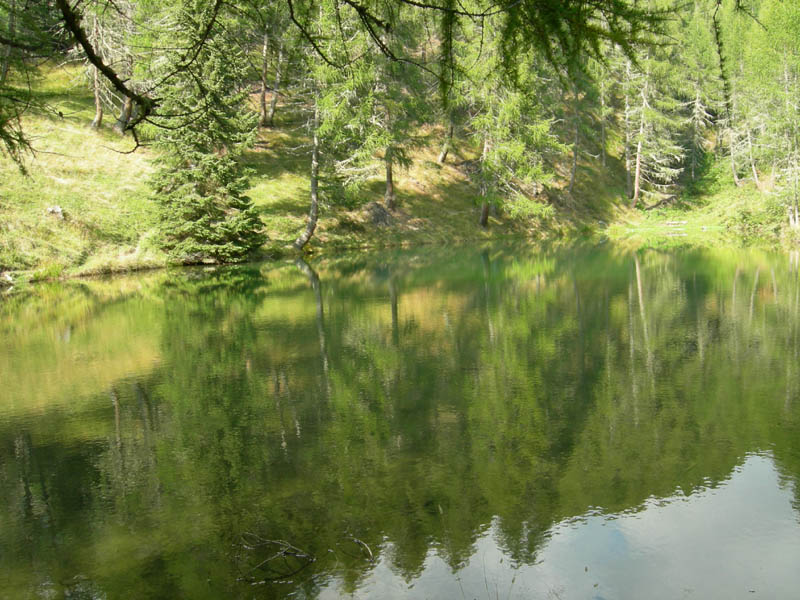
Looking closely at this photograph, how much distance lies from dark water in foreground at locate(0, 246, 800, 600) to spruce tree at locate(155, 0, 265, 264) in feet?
34.3

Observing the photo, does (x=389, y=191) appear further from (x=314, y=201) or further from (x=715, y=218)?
(x=715, y=218)

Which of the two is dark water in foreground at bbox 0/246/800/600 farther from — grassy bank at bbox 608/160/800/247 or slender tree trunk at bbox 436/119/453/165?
slender tree trunk at bbox 436/119/453/165

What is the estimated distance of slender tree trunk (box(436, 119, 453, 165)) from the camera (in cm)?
3729

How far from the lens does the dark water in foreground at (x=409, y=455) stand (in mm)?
4961

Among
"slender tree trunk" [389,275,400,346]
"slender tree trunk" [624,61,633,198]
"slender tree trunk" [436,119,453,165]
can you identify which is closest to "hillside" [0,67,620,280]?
"slender tree trunk" [436,119,453,165]

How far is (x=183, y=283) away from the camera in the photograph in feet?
69.8

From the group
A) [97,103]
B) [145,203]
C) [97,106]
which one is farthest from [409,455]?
[97,103]

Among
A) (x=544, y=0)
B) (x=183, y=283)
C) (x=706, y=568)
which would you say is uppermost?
(x=544, y=0)

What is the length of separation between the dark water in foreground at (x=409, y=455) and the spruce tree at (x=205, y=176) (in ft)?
34.3

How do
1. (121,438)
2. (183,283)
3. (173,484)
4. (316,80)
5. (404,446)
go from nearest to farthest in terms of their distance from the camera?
(173,484) < (404,446) < (121,438) < (183,283) < (316,80)

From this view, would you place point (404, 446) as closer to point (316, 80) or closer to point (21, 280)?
point (21, 280)

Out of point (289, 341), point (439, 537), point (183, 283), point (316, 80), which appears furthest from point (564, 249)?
point (439, 537)

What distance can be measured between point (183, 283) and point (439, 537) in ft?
57.7

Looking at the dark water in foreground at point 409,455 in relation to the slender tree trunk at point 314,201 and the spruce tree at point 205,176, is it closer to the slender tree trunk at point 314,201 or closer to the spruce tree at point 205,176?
the spruce tree at point 205,176
